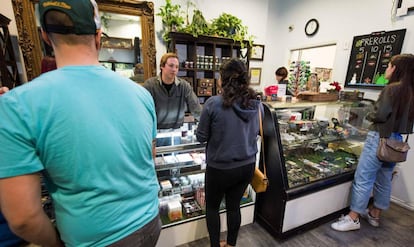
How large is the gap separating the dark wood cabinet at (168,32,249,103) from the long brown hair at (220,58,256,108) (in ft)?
7.04

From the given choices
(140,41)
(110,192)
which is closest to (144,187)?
(110,192)

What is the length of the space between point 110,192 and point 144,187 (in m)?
0.14

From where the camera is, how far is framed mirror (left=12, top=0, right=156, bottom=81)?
2.54 meters

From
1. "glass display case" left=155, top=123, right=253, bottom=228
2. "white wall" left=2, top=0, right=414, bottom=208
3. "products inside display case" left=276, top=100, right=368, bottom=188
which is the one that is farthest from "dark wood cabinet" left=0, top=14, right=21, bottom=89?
"products inside display case" left=276, top=100, right=368, bottom=188

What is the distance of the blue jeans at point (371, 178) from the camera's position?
197cm

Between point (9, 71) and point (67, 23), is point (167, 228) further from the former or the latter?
point (9, 71)

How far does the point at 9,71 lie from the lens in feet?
7.70

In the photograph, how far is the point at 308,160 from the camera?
2379 millimetres

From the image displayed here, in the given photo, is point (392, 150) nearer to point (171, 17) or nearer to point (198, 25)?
point (198, 25)

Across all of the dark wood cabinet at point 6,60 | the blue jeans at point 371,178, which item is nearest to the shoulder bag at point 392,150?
the blue jeans at point 371,178

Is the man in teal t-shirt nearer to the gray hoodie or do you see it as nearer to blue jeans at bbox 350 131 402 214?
the gray hoodie

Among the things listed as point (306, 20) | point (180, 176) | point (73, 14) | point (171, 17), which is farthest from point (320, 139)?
point (171, 17)

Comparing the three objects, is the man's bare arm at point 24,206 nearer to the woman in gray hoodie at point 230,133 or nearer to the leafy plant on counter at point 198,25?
the woman in gray hoodie at point 230,133

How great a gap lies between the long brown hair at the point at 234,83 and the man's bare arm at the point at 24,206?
1.02 m
